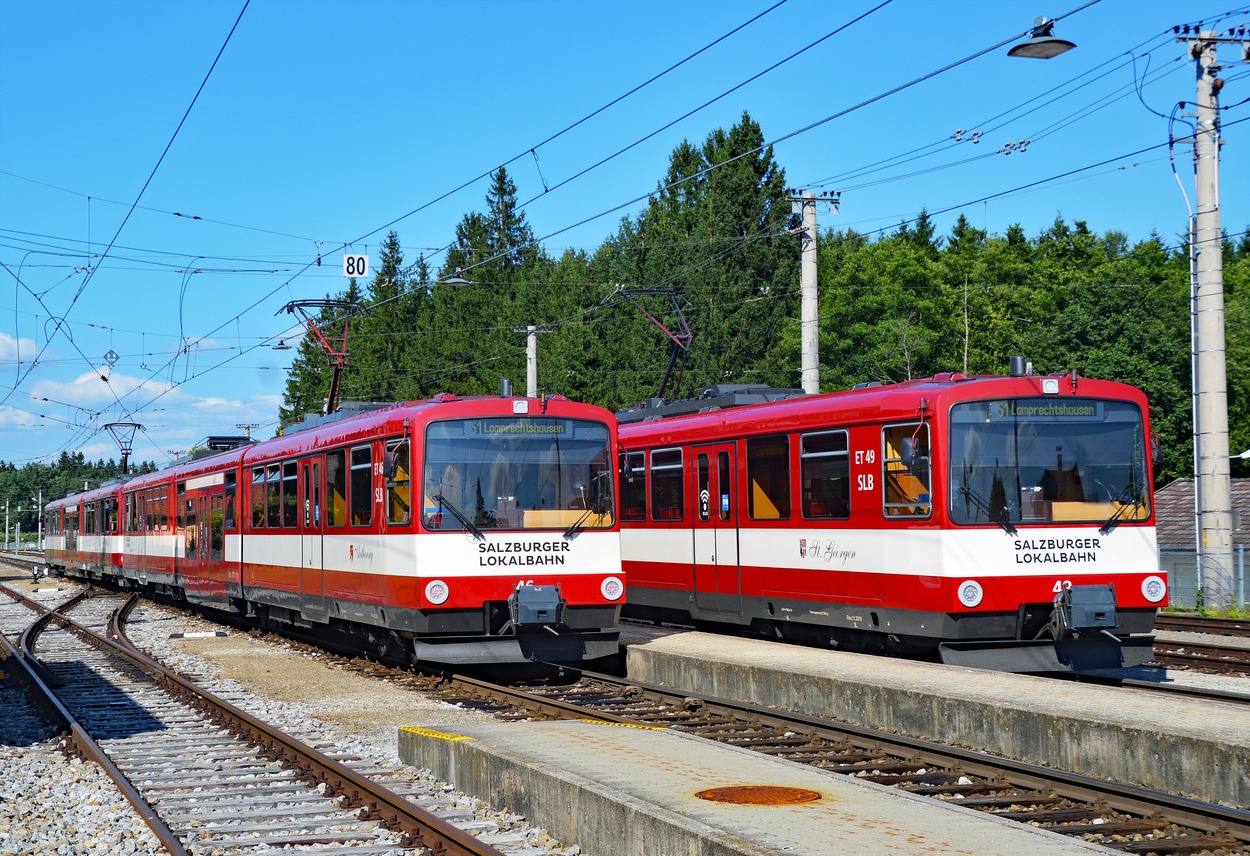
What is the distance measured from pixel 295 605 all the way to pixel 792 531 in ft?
24.9

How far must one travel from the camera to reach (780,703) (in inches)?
545

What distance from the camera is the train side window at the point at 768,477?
1736cm

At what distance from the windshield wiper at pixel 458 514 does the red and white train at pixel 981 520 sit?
3649 mm

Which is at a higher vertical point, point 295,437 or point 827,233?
point 827,233

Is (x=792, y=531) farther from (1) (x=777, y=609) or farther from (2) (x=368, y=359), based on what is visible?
(2) (x=368, y=359)

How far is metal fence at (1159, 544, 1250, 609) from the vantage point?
24.3 meters

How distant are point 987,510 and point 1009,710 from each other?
3.98 metres

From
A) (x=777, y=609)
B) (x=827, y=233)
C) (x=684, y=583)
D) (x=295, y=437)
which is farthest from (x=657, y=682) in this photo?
(x=827, y=233)

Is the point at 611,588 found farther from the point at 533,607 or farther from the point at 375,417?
the point at 375,417

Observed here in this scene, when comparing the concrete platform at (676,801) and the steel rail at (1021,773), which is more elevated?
the concrete platform at (676,801)

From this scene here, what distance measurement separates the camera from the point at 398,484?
16.5 metres

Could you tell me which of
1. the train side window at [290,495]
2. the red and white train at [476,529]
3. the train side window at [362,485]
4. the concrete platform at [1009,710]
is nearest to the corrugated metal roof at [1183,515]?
the red and white train at [476,529]

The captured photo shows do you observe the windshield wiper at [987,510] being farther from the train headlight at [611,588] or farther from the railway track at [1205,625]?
the railway track at [1205,625]

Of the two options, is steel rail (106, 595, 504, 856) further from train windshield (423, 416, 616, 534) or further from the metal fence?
the metal fence
